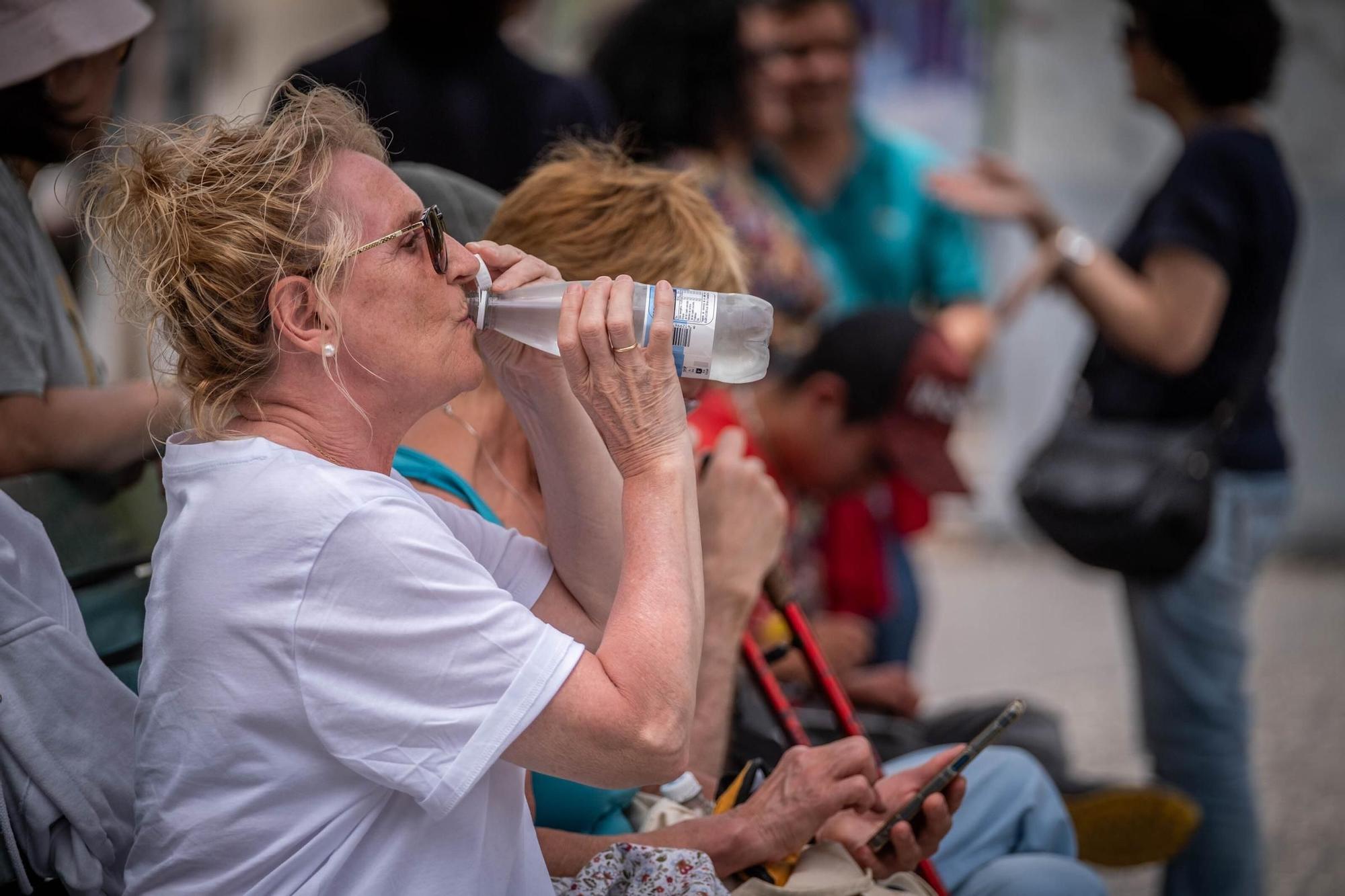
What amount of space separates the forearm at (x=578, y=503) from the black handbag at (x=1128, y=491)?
69.4 inches

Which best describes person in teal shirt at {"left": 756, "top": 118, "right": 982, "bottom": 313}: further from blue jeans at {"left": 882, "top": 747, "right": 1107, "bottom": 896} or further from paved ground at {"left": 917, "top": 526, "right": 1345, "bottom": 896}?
blue jeans at {"left": 882, "top": 747, "right": 1107, "bottom": 896}

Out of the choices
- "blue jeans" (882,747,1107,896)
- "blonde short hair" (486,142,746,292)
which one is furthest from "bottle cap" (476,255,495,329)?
"blue jeans" (882,747,1107,896)

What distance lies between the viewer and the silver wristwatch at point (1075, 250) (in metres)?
3.34

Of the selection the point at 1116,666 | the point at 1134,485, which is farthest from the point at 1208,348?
the point at 1116,666

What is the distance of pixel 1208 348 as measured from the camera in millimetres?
3291

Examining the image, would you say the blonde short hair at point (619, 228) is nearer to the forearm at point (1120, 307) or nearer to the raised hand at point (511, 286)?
the raised hand at point (511, 286)

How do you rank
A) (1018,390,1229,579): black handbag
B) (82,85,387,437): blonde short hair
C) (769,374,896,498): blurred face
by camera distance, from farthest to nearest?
1. (769,374,896,498): blurred face
2. (1018,390,1229,579): black handbag
3. (82,85,387,437): blonde short hair

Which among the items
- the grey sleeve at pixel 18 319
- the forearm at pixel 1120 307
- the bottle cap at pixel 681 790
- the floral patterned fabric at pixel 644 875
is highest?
the grey sleeve at pixel 18 319

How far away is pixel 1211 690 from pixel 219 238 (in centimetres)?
262

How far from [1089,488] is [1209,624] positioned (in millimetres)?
425

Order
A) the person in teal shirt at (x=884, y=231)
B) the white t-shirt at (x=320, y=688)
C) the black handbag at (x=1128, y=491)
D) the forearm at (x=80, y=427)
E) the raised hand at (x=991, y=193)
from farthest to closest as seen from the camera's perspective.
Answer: the person in teal shirt at (x=884, y=231) → the raised hand at (x=991, y=193) → the black handbag at (x=1128, y=491) → the forearm at (x=80, y=427) → the white t-shirt at (x=320, y=688)

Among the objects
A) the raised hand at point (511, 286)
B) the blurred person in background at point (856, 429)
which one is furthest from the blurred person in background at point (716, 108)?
the raised hand at point (511, 286)

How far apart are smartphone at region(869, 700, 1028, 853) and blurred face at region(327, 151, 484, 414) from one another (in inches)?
31.9

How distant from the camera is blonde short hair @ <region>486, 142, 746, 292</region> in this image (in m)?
2.06
